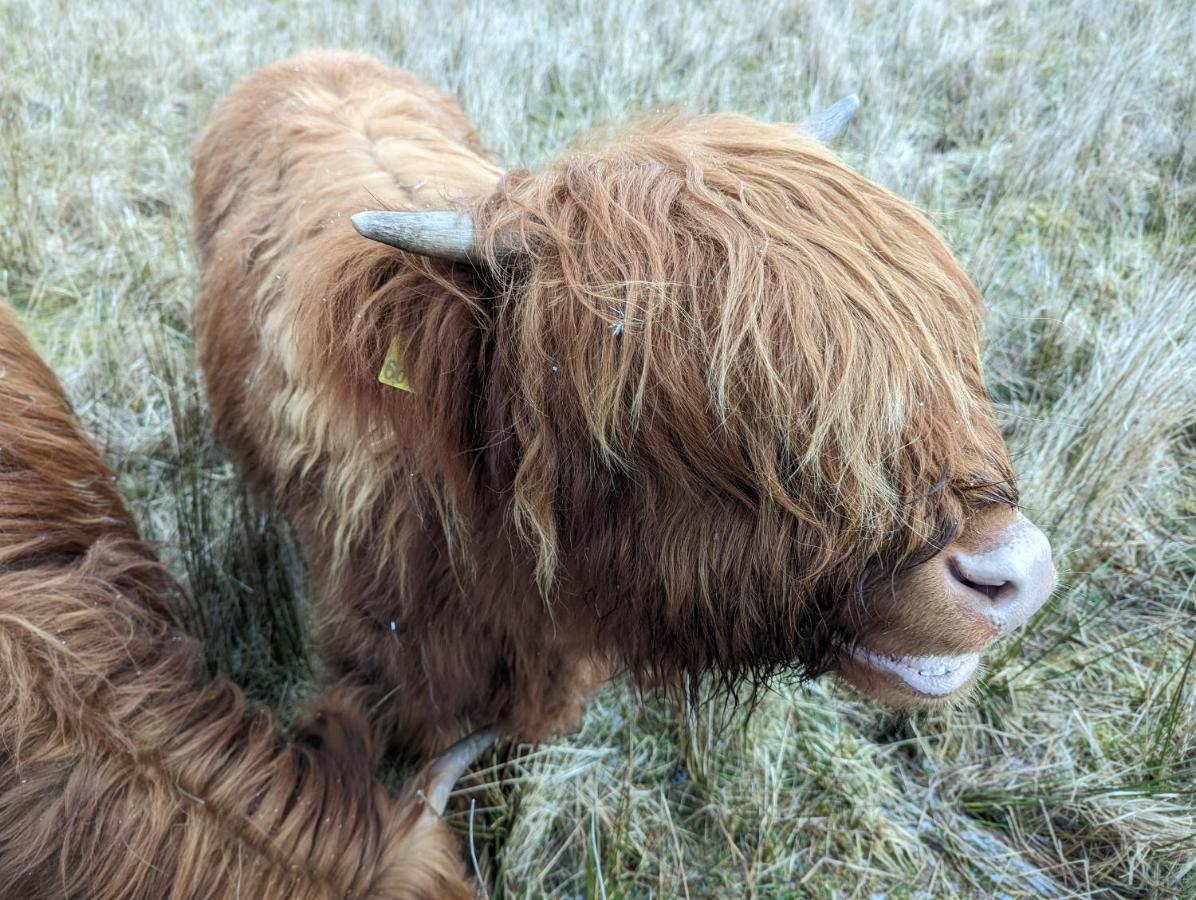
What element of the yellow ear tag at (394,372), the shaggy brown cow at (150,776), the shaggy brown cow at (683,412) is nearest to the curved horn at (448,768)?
the shaggy brown cow at (150,776)

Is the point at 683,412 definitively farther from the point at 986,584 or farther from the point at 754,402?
the point at 986,584

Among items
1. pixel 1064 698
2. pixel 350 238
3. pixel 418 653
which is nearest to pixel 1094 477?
pixel 1064 698

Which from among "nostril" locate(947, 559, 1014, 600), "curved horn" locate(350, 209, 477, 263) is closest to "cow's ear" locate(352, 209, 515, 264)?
"curved horn" locate(350, 209, 477, 263)

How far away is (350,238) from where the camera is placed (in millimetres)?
1625

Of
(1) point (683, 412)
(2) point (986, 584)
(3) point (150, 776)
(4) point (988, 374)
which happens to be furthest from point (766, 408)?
(4) point (988, 374)

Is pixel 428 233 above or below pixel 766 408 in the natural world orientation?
above

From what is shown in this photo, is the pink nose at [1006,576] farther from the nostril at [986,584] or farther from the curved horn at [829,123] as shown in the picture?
the curved horn at [829,123]

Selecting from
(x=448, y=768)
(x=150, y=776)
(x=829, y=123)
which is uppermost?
(x=829, y=123)

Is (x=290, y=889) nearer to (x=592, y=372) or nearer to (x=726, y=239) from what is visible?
(x=592, y=372)

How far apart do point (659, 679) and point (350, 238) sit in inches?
42.9

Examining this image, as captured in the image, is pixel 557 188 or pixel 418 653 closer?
pixel 557 188

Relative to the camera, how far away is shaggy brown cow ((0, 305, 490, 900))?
1.43 meters

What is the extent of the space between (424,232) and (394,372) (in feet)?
0.86

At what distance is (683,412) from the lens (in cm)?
136
